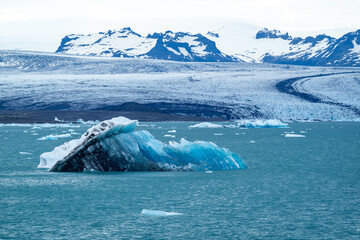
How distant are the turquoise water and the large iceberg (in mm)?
420

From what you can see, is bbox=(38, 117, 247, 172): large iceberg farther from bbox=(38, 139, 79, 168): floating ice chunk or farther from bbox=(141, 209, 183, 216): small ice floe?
bbox=(141, 209, 183, 216): small ice floe

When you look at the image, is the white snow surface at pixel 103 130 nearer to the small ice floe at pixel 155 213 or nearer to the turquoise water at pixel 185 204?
the turquoise water at pixel 185 204

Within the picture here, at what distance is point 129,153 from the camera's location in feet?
46.7

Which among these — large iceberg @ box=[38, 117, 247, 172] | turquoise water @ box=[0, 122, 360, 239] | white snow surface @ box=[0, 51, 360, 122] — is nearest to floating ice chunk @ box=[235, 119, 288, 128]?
white snow surface @ box=[0, 51, 360, 122]

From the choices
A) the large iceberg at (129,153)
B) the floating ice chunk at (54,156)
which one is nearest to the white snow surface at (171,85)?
the floating ice chunk at (54,156)

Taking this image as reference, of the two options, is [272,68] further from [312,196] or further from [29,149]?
[312,196]

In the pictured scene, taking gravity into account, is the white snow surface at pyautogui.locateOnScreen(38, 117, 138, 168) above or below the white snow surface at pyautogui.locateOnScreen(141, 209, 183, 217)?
above

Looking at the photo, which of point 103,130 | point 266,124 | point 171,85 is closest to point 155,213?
point 103,130

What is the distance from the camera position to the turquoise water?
8336mm

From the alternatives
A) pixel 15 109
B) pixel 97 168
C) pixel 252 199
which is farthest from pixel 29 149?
pixel 15 109

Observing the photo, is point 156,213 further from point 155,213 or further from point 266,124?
point 266,124

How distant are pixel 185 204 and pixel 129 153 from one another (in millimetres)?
4217

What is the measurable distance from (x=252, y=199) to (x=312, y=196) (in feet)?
3.98

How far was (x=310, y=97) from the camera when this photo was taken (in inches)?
2736
